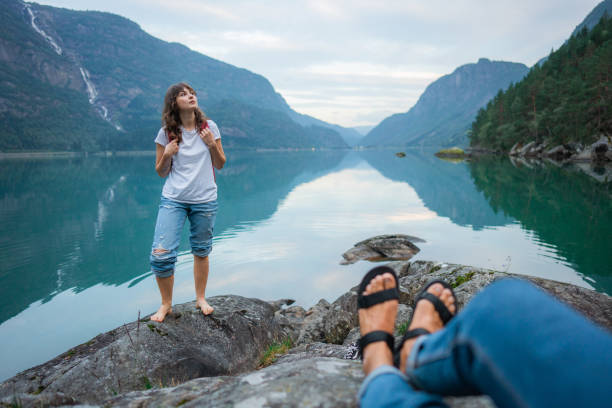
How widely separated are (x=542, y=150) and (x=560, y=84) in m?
11.6

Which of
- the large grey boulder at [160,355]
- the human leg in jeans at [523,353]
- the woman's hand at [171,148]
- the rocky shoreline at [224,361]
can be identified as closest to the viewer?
the human leg in jeans at [523,353]

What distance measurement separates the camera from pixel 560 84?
50.3 metres

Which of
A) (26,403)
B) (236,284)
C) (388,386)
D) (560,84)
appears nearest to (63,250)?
(236,284)

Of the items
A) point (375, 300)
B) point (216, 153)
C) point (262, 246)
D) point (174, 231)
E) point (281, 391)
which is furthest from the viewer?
point (262, 246)

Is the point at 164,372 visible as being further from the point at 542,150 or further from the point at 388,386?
the point at 542,150

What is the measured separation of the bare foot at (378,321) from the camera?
1.95 metres

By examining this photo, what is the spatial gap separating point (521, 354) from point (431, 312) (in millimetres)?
1174

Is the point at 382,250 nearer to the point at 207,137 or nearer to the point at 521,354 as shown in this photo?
the point at 207,137

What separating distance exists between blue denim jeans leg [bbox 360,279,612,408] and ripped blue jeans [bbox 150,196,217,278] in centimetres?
336

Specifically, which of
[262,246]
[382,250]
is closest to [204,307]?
[262,246]

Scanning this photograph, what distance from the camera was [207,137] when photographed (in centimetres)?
423

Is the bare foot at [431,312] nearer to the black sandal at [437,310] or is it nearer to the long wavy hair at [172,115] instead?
the black sandal at [437,310]

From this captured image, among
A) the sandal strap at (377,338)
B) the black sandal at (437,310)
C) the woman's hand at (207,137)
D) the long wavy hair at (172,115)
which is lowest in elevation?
the sandal strap at (377,338)

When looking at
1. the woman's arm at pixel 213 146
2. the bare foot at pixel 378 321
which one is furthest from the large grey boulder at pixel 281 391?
the woman's arm at pixel 213 146
